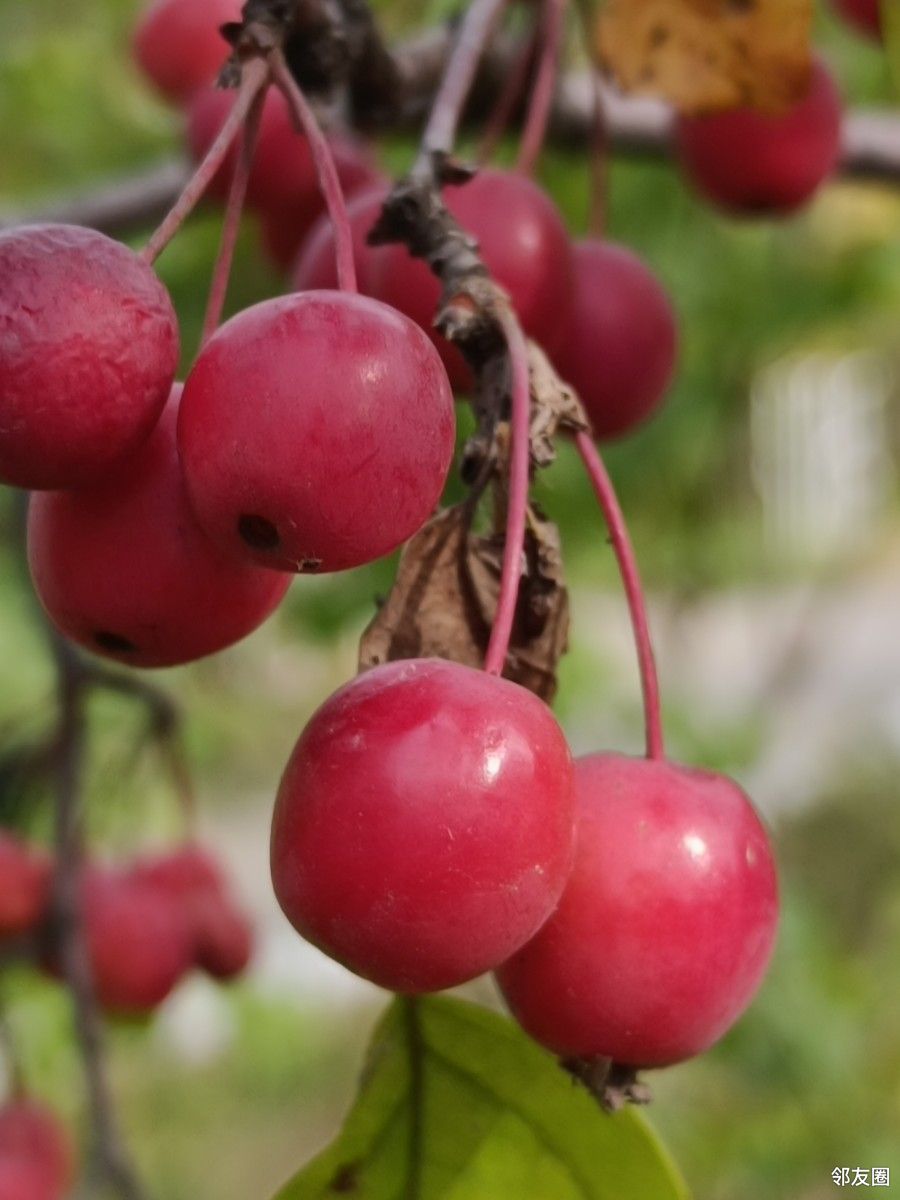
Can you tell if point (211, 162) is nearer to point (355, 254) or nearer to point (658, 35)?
point (355, 254)

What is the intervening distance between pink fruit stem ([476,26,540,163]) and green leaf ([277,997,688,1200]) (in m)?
0.63

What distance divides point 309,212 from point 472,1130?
64 centimetres

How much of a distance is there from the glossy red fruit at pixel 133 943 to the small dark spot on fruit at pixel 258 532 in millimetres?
1014

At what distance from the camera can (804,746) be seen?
5.49 m

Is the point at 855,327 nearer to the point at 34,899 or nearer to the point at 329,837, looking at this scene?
the point at 34,899

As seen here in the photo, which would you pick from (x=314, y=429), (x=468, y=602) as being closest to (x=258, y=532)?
(x=314, y=429)

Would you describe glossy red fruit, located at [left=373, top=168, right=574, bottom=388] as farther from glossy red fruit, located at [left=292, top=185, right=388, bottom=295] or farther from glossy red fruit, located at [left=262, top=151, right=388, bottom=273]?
glossy red fruit, located at [left=262, top=151, right=388, bottom=273]

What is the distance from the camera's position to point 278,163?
99cm

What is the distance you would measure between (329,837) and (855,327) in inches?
91.1

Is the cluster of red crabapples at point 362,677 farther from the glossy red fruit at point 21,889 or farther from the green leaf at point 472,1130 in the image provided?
the glossy red fruit at point 21,889

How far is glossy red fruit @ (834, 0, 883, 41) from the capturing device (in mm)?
1061

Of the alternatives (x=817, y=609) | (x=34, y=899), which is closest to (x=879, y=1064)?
(x=34, y=899)

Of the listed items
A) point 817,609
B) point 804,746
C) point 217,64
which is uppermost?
point 217,64

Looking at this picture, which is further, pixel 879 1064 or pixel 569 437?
pixel 879 1064
